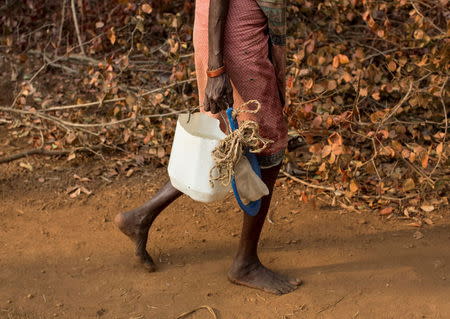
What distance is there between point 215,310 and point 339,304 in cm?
53

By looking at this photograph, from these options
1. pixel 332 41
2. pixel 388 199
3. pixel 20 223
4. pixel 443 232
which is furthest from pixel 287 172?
pixel 20 223

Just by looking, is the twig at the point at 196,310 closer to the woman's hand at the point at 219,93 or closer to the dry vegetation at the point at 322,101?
the woman's hand at the point at 219,93

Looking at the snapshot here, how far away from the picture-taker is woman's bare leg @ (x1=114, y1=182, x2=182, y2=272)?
2.77 meters

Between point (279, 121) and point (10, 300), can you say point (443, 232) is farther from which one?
point (10, 300)

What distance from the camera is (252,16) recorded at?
2295 millimetres

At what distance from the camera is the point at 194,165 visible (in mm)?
2268

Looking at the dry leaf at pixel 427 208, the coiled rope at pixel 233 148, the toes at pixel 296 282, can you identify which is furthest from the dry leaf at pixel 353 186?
the coiled rope at pixel 233 148

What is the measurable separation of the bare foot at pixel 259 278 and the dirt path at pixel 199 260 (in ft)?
0.13

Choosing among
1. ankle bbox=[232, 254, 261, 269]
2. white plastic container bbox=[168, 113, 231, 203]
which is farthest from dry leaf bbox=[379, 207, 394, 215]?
white plastic container bbox=[168, 113, 231, 203]

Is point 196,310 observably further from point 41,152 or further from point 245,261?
point 41,152

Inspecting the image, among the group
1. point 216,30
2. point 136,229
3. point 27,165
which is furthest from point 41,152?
point 216,30

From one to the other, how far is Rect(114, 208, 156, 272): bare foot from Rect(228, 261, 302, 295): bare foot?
1.34ft

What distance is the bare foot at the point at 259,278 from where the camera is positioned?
274 centimetres

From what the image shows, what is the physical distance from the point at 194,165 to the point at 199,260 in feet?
2.82
